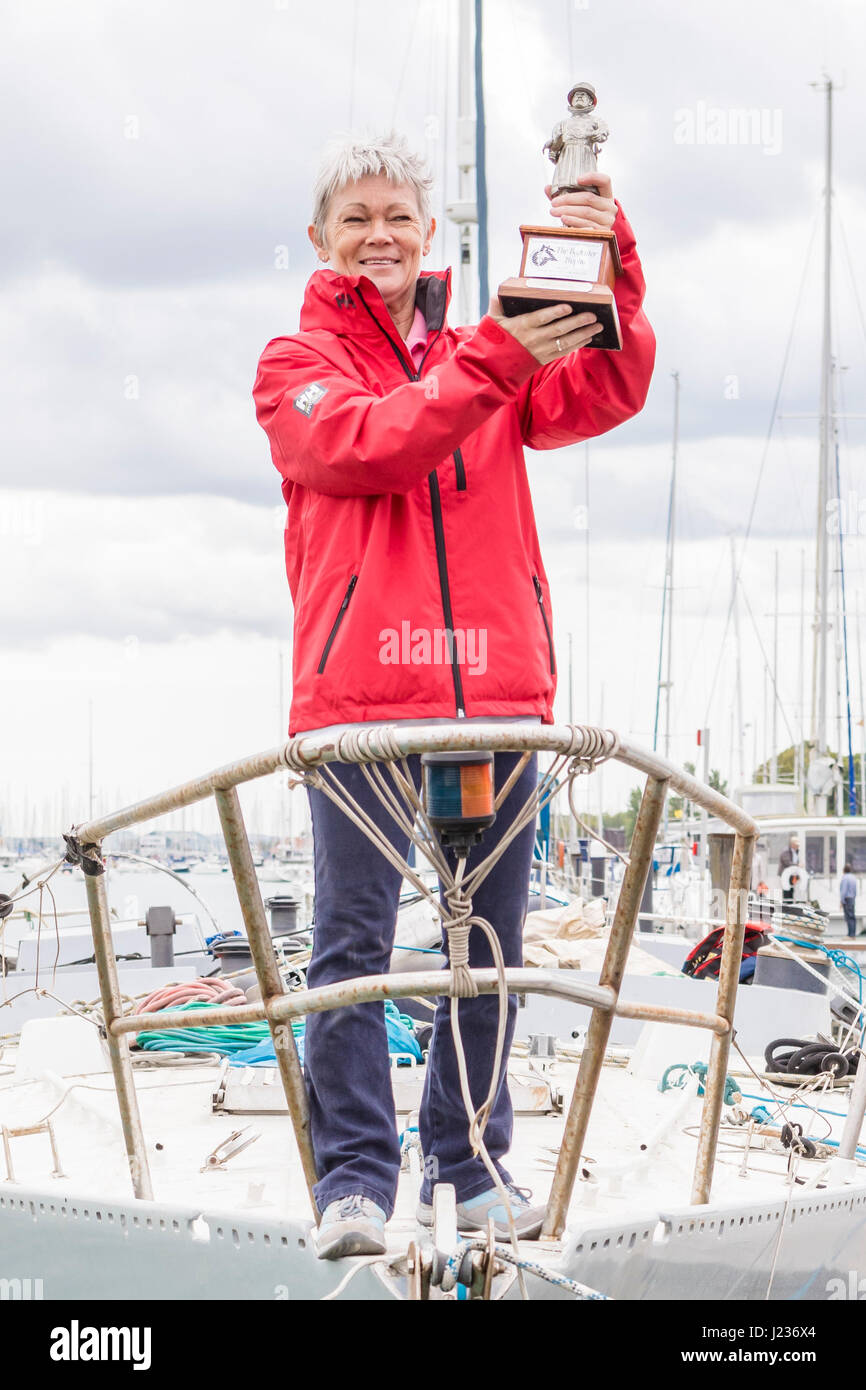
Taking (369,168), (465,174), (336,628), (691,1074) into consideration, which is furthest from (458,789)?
(465,174)

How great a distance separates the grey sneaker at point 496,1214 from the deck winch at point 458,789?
870 mm

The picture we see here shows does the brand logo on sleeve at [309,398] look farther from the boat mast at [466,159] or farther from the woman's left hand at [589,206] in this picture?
the boat mast at [466,159]

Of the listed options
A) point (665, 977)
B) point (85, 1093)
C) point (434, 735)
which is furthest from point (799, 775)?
point (434, 735)

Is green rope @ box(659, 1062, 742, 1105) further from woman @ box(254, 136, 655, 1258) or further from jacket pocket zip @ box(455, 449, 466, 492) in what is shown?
jacket pocket zip @ box(455, 449, 466, 492)

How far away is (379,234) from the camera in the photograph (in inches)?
115

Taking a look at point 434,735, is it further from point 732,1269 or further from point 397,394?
point 732,1269

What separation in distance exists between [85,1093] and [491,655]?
2385 millimetres

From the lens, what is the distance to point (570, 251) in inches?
100

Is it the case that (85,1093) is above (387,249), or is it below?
below

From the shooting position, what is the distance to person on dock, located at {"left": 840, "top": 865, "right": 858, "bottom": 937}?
1789 cm

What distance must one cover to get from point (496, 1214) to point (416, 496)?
145 centimetres

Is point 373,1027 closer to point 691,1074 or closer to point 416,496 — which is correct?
point 416,496

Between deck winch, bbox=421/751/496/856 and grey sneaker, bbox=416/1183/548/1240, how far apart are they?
34.2 inches

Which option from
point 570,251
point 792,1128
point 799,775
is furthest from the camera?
point 799,775
